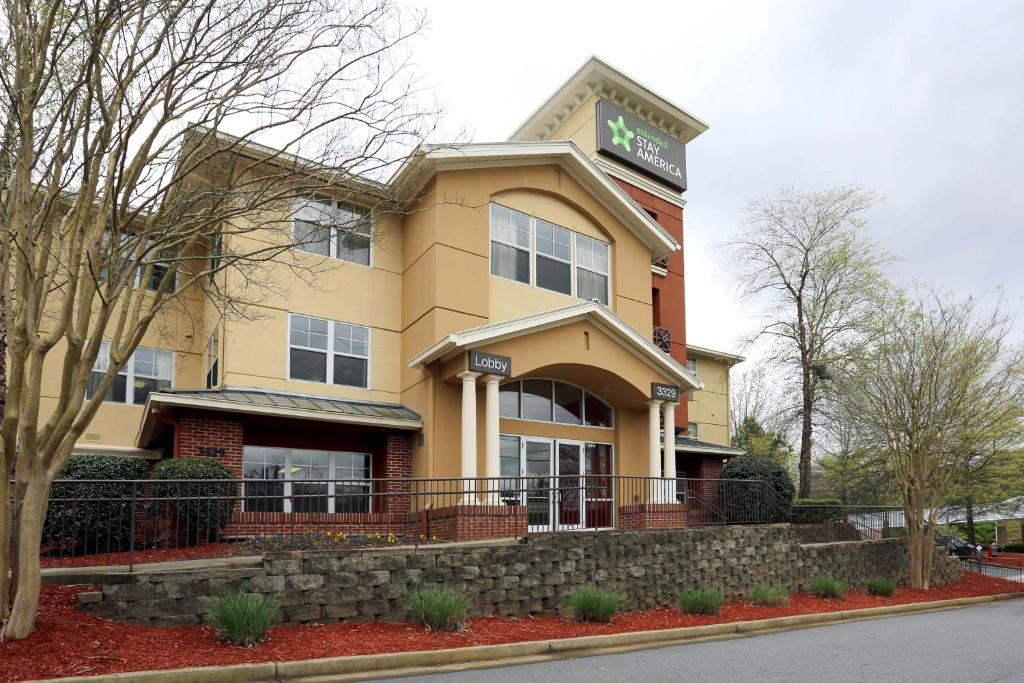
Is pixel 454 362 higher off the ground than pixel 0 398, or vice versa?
pixel 454 362

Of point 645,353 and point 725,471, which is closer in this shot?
point 645,353

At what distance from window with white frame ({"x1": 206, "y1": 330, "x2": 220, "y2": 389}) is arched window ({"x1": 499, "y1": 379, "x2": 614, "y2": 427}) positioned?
252 inches

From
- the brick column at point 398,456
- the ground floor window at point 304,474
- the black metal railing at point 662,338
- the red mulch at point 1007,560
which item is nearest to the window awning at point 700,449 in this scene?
the black metal railing at point 662,338

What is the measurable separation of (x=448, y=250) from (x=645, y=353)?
5.35m

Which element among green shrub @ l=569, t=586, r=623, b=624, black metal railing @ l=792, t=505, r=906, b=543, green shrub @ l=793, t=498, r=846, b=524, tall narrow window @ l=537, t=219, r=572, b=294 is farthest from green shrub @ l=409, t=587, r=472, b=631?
green shrub @ l=793, t=498, r=846, b=524

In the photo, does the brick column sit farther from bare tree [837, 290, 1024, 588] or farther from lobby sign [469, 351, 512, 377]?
bare tree [837, 290, 1024, 588]

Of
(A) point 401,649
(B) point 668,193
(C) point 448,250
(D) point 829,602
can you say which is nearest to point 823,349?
(B) point 668,193

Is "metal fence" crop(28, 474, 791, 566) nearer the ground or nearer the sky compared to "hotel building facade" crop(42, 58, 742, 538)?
nearer the ground

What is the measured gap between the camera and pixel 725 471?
80.0ft

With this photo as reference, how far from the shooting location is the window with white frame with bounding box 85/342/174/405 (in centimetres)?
1988

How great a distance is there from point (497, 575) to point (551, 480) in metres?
6.07

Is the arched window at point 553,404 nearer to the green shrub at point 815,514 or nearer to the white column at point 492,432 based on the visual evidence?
the white column at point 492,432

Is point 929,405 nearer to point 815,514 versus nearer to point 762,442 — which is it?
point 815,514

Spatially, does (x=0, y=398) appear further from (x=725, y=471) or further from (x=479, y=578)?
(x=725, y=471)
